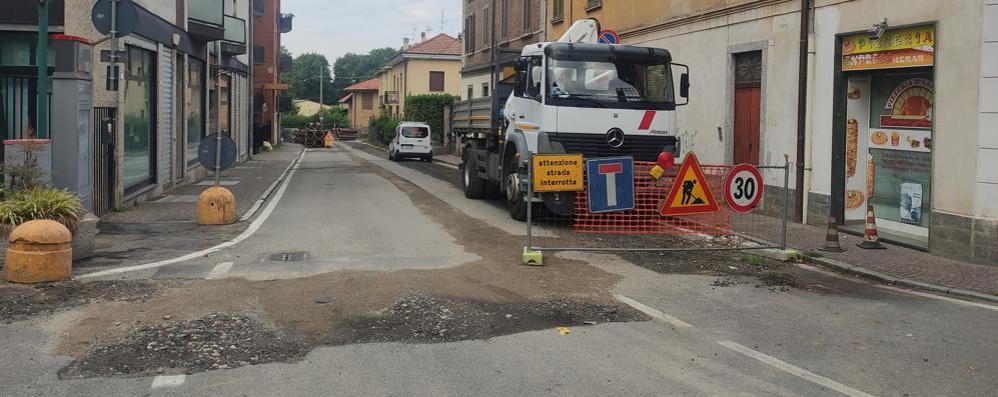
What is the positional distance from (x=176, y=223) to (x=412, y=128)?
23.5 metres

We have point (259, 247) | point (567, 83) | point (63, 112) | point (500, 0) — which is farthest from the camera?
point (500, 0)

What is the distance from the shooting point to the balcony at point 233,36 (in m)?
27.7

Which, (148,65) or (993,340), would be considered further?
(148,65)

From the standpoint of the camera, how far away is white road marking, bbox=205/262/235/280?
882cm

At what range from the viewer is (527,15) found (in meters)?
30.5

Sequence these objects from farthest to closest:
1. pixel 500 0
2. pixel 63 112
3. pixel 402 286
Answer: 1. pixel 500 0
2. pixel 63 112
3. pixel 402 286

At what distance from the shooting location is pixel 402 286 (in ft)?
27.2

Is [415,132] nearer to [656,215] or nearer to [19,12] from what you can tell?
[19,12]

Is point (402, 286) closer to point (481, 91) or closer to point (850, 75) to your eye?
point (850, 75)

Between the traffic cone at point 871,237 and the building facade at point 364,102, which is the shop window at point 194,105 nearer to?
the traffic cone at point 871,237

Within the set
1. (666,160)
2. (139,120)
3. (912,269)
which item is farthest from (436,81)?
(912,269)

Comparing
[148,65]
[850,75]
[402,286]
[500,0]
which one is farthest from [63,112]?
[500,0]

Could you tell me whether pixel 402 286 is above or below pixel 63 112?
below

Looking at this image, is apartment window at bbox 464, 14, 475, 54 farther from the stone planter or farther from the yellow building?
the stone planter
